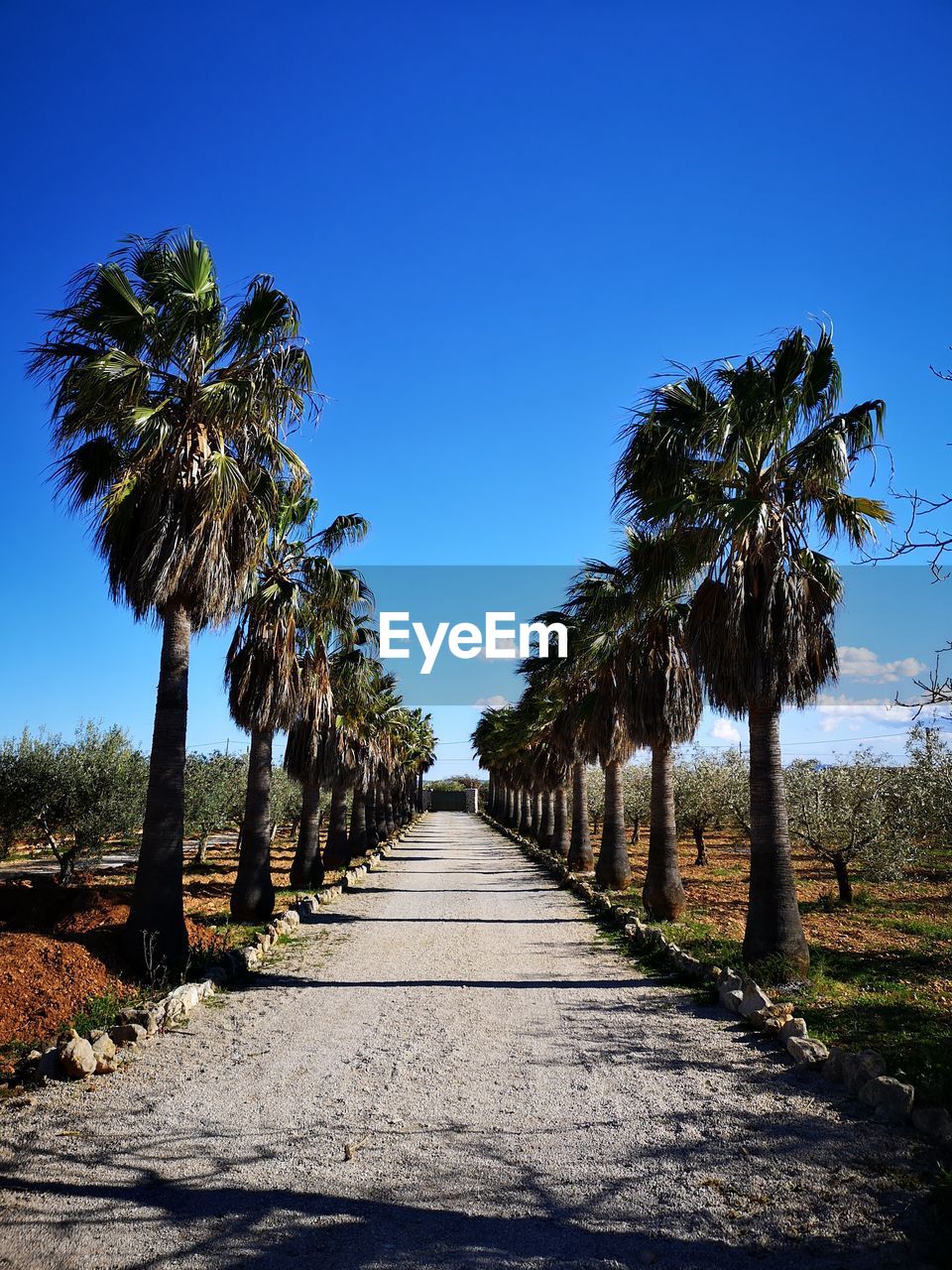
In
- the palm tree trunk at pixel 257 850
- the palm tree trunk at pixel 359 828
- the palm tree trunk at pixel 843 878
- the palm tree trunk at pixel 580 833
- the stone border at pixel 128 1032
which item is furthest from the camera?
the palm tree trunk at pixel 359 828

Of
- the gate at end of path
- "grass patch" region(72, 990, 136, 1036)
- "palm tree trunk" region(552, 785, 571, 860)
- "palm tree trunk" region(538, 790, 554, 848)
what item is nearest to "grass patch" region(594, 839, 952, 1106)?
"grass patch" region(72, 990, 136, 1036)

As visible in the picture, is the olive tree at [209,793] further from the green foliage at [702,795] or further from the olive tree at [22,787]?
the green foliage at [702,795]

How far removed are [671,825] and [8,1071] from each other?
1337 centimetres

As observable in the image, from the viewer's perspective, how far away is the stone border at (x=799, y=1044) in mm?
5863

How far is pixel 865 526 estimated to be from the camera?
11430mm

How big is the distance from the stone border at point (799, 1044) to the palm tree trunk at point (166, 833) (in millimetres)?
6977

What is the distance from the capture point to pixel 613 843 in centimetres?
2217

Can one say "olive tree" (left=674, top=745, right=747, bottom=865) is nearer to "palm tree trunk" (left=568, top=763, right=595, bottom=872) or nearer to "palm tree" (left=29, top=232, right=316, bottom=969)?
"palm tree trunk" (left=568, top=763, right=595, bottom=872)

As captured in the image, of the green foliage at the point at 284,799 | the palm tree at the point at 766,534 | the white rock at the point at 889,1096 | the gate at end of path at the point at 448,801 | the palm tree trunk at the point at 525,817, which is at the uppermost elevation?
the palm tree at the point at 766,534

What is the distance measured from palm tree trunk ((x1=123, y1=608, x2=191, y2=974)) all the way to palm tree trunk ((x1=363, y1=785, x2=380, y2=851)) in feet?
93.1

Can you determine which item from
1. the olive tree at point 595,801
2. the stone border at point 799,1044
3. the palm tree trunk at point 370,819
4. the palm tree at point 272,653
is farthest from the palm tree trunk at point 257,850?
the olive tree at point 595,801

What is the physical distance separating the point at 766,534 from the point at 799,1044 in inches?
254

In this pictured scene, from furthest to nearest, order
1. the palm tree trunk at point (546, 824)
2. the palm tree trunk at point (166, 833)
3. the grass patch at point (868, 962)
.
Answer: the palm tree trunk at point (546, 824)
the palm tree trunk at point (166, 833)
the grass patch at point (868, 962)

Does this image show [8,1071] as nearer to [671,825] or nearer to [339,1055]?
[339,1055]
